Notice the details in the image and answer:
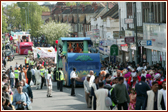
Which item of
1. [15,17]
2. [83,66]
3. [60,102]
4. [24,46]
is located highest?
[15,17]

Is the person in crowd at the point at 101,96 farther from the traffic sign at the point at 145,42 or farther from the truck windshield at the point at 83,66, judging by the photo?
the traffic sign at the point at 145,42

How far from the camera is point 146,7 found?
123 ft

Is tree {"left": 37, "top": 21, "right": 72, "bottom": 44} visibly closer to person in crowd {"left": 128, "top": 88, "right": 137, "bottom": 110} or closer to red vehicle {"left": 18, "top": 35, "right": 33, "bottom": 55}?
red vehicle {"left": 18, "top": 35, "right": 33, "bottom": 55}

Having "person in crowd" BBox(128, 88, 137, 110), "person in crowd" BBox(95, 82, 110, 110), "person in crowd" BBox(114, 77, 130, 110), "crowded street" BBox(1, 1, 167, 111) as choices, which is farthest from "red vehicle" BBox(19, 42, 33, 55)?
"person in crowd" BBox(95, 82, 110, 110)

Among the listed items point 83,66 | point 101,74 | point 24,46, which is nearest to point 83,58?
point 83,66

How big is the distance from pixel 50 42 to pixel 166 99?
6372 cm

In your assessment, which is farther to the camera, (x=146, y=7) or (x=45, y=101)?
(x=146, y=7)

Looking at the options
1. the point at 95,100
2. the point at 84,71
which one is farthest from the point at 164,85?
the point at 84,71

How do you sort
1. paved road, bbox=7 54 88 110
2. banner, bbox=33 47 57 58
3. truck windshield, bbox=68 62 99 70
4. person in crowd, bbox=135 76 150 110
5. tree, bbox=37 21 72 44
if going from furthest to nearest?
tree, bbox=37 21 72 44
banner, bbox=33 47 57 58
truck windshield, bbox=68 62 99 70
paved road, bbox=7 54 88 110
person in crowd, bbox=135 76 150 110

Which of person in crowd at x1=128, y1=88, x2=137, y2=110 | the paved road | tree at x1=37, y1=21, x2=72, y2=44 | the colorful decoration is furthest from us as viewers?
tree at x1=37, y1=21, x2=72, y2=44

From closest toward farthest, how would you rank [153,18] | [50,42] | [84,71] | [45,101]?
[45,101]
[84,71]
[153,18]
[50,42]

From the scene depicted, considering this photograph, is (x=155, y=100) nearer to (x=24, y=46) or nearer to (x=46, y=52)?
(x=46, y=52)

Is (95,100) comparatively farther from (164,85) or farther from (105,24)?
(105,24)

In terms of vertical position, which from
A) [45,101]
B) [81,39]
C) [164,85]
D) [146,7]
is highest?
[146,7]
